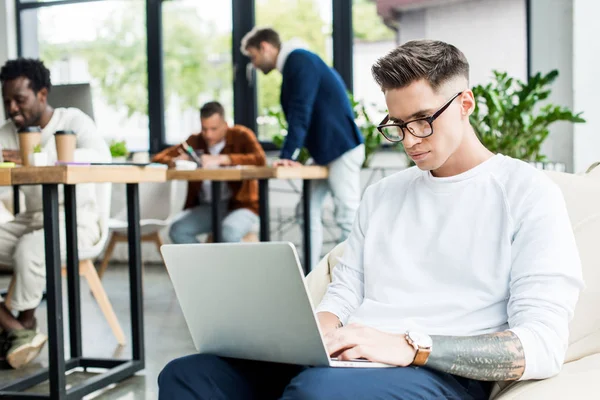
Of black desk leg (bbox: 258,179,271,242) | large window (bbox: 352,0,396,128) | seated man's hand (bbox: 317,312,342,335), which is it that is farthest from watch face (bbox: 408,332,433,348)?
large window (bbox: 352,0,396,128)

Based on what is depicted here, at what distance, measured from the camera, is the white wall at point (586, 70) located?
4.74 meters

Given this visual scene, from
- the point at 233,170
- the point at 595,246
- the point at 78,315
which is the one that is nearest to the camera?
the point at 595,246

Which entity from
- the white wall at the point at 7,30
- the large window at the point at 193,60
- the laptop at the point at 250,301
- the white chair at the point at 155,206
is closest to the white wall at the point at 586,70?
the white chair at the point at 155,206

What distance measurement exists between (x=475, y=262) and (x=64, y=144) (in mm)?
1866

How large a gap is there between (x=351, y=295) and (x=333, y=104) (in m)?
2.73

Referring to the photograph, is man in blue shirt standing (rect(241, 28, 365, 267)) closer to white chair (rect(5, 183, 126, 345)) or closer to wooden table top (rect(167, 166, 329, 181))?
wooden table top (rect(167, 166, 329, 181))

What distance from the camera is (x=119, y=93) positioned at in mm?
6906

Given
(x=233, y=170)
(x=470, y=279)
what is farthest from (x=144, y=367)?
(x=470, y=279)

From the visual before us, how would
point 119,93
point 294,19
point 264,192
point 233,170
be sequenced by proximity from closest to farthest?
point 233,170 < point 264,192 < point 294,19 < point 119,93

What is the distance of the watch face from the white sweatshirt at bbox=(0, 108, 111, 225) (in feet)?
7.30

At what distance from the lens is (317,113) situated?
419 centimetres

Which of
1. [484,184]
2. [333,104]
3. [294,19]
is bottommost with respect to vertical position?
[484,184]

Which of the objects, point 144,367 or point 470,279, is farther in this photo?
point 144,367

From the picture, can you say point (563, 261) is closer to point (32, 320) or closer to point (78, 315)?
point (78, 315)
